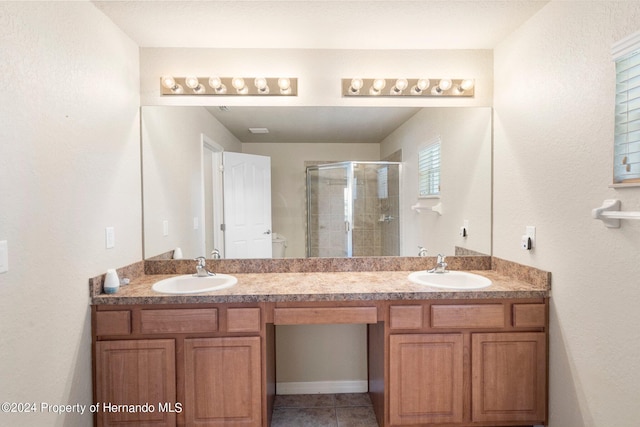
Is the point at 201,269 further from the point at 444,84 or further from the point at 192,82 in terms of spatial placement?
the point at 444,84

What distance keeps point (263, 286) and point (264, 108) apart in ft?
3.85

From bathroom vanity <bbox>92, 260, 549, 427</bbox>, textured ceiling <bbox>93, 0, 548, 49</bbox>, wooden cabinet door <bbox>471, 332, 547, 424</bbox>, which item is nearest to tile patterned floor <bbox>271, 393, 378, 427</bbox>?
bathroom vanity <bbox>92, 260, 549, 427</bbox>

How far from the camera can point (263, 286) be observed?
189 cm

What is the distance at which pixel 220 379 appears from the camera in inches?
67.8

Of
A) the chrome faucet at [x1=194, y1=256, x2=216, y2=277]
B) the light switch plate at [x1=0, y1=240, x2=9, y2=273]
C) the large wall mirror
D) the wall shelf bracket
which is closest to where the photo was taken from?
the light switch plate at [x1=0, y1=240, x2=9, y2=273]

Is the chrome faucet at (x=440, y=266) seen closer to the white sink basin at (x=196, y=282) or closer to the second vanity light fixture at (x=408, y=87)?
the second vanity light fixture at (x=408, y=87)

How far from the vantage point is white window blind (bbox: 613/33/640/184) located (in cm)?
125

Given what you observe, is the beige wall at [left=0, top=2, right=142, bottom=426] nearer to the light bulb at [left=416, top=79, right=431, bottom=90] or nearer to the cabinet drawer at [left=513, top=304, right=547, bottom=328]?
the light bulb at [left=416, top=79, right=431, bottom=90]

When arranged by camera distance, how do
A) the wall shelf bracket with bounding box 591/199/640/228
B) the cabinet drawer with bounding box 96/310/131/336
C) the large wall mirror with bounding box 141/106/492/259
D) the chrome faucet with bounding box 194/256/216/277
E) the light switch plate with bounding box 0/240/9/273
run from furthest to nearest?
the large wall mirror with bounding box 141/106/492/259
the chrome faucet with bounding box 194/256/216/277
the cabinet drawer with bounding box 96/310/131/336
the wall shelf bracket with bounding box 591/199/640/228
the light switch plate with bounding box 0/240/9/273

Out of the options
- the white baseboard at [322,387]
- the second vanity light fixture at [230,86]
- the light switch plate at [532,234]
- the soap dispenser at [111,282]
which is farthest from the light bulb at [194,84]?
the light switch plate at [532,234]

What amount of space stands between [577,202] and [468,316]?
0.77 meters

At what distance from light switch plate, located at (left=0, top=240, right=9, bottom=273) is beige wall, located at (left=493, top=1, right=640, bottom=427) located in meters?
2.40

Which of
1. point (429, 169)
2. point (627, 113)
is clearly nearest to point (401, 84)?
point (429, 169)

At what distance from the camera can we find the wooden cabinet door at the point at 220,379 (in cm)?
172
